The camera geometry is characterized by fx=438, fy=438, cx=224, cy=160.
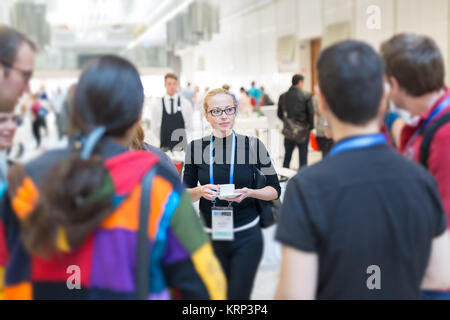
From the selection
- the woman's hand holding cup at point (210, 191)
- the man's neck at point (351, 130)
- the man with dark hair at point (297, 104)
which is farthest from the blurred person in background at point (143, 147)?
the man with dark hair at point (297, 104)

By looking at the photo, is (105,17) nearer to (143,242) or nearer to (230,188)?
(230,188)

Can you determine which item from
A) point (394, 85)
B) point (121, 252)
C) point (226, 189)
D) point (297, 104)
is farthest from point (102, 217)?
point (297, 104)

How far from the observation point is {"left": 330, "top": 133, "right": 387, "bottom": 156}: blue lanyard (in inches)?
42.8

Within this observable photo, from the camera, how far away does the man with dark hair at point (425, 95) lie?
1235 millimetres

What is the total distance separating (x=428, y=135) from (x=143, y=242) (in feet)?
2.84

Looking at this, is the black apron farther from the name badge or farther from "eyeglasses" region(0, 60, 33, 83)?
"eyeglasses" region(0, 60, 33, 83)

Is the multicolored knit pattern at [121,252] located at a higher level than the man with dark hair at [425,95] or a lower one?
lower

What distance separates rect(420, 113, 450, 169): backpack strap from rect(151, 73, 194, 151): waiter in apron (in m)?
4.34

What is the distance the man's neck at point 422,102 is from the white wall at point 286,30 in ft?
27.2

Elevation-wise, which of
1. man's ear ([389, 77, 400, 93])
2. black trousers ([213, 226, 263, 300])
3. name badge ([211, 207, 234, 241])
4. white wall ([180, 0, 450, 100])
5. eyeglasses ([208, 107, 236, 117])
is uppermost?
white wall ([180, 0, 450, 100])

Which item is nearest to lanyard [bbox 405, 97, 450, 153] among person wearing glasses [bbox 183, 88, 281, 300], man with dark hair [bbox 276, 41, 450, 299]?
man with dark hair [bbox 276, 41, 450, 299]

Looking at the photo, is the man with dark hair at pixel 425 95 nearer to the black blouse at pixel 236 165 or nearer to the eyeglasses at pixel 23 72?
the eyeglasses at pixel 23 72

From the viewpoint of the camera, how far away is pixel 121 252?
982 millimetres
